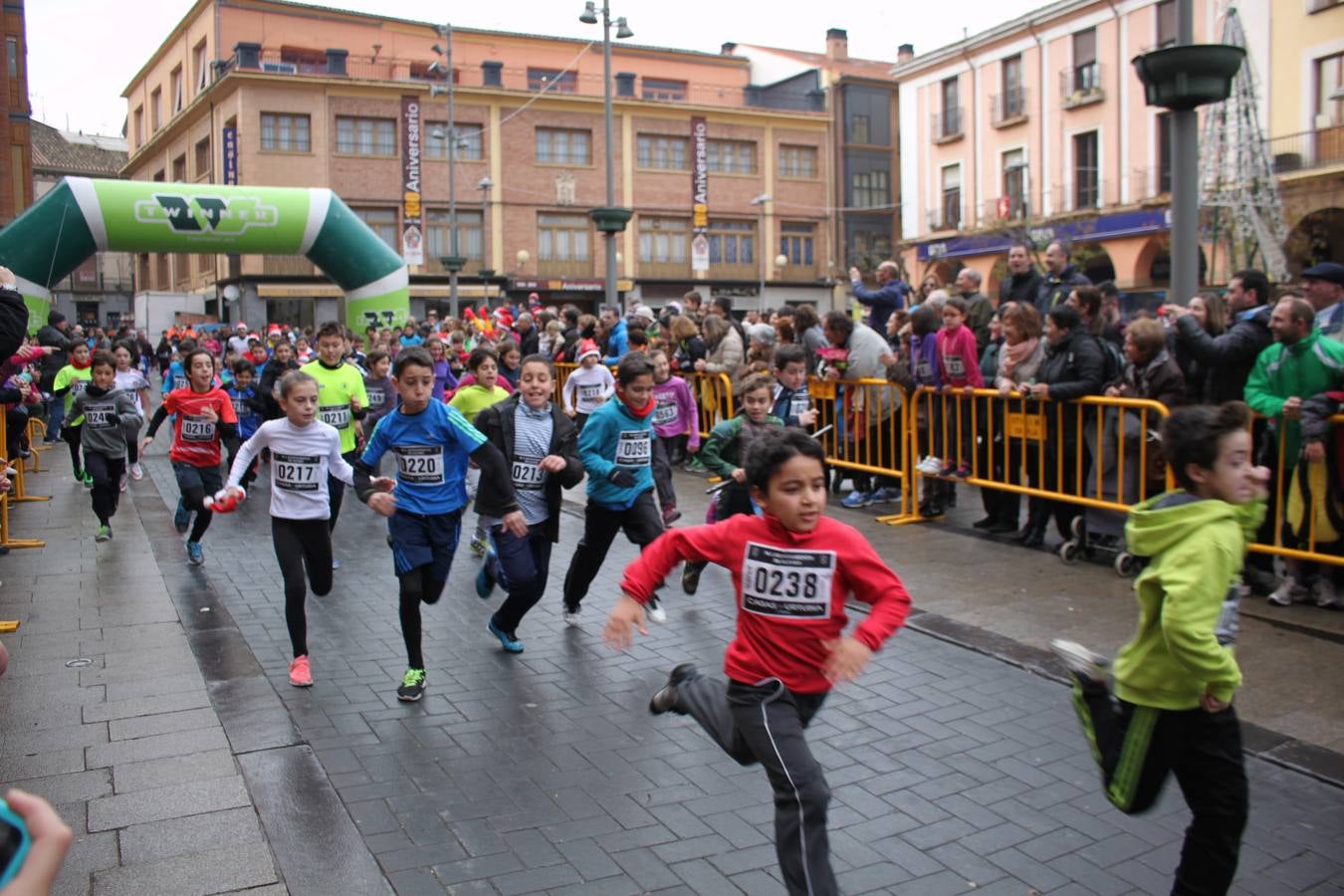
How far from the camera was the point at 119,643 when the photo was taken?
667cm

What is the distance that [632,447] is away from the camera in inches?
281

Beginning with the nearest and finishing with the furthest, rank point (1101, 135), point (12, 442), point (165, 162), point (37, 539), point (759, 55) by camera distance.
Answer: point (37, 539) → point (12, 442) → point (1101, 135) → point (165, 162) → point (759, 55)

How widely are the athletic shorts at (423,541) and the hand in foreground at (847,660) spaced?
315 centimetres

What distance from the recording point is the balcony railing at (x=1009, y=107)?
39.5 m

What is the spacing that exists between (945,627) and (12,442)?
31.1ft

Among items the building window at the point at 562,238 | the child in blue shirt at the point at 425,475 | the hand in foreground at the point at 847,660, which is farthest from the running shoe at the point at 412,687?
the building window at the point at 562,238

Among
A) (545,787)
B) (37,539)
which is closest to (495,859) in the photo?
(545,787)

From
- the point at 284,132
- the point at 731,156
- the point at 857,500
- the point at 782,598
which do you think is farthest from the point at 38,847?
the point at 731,156

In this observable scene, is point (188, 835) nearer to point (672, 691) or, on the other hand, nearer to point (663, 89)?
point (672, 691)

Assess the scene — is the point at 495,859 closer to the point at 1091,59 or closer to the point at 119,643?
the point at 119,643

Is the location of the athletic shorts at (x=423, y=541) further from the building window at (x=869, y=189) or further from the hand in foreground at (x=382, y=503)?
the building window at (x=869, y=189)

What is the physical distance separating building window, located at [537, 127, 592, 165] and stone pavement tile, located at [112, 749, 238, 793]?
43565 millimetres

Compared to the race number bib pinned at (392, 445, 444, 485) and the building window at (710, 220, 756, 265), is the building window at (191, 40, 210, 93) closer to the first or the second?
the building window at (710, 220, 756, 265)

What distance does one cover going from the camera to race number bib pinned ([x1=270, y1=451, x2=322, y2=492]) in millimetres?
6332
